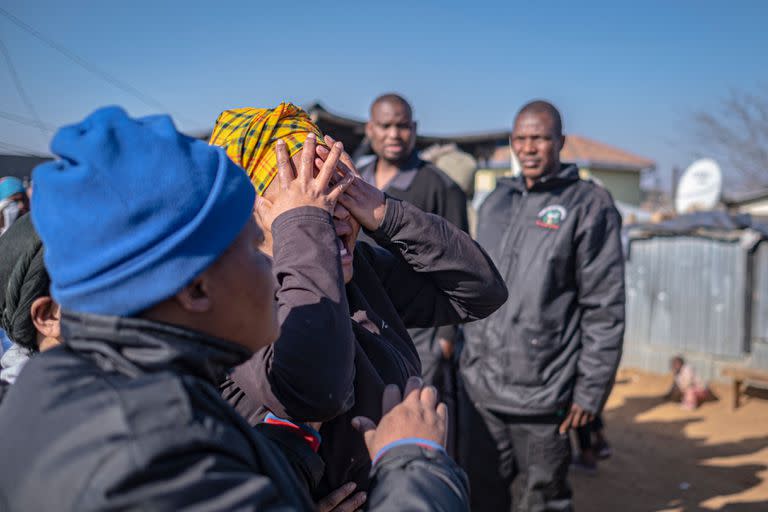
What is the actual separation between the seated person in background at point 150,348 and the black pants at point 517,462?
2844 millimetres

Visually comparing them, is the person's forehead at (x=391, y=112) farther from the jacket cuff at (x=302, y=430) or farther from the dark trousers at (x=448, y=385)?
the jacket cuff at (x=302, y=430)

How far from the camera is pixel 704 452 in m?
7.66

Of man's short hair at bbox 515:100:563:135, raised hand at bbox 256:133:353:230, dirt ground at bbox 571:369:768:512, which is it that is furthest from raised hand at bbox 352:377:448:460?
dirt ground at bbox 571:369:768:512

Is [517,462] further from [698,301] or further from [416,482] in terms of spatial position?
[698,301]

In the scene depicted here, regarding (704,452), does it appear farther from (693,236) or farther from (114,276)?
Answer: (114,276)

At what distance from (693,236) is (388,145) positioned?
810 cm

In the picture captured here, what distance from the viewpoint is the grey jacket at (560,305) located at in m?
3.82

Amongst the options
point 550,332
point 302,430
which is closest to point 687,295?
point 550,332

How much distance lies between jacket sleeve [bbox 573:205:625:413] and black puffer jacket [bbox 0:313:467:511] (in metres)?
2.92

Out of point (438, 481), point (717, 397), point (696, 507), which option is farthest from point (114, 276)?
point (717, 397)

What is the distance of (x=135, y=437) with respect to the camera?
2.93ft

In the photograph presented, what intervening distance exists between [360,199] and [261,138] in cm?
34

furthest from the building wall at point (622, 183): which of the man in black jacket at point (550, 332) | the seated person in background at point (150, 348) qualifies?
the seated person in background at point (150, 348)

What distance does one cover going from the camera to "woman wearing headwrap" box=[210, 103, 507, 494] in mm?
1455
